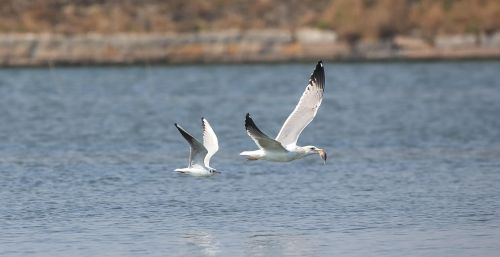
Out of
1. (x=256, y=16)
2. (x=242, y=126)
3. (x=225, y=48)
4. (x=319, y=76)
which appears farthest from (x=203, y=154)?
(x=256, y=16)

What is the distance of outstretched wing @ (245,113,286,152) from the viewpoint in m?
15.8

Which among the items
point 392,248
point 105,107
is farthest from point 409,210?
point 105,107

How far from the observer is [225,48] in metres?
65.1

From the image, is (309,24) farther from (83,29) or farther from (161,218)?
(161,218)

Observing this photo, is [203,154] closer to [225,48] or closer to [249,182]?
[249,182]

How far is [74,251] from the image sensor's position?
1436 cm

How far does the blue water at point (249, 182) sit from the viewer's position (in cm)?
1500

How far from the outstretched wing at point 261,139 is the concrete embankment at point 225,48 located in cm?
4711

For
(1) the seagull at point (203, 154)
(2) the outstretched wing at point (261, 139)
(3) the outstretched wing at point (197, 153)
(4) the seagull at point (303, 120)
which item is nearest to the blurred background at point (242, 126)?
(1) the seagull at point (203, 154)

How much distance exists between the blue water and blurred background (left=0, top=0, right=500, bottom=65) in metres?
21.0

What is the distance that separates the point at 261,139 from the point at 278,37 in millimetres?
48408

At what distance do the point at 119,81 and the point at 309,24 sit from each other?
1511 centimetres

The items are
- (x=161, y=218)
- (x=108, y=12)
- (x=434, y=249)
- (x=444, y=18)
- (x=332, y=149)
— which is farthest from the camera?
(x=108, y=12)

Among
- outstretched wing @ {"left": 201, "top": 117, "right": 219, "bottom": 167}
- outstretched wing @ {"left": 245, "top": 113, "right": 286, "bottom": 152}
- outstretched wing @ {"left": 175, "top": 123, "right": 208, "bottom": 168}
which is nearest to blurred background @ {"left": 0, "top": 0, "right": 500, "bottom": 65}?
outstretched wing @ {"left": 201, "top": 117, "right": 219, "bottom": 167}
